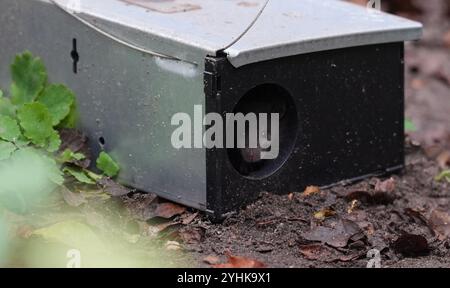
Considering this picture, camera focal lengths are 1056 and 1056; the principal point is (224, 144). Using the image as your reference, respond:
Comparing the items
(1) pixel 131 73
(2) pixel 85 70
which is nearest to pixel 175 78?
(1) pixel 131 73

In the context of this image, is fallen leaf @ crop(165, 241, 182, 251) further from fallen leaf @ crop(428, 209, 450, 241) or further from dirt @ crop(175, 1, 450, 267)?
fallen leaf @ crop(428, 209, 450, 241)

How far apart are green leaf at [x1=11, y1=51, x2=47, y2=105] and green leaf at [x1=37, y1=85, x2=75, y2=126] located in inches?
1.9

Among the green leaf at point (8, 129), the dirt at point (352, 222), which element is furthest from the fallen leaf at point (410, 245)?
the green leaf at point (8, 129)

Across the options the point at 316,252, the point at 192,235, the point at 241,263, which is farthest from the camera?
the point at 192,235

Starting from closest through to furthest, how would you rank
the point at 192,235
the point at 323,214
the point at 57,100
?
the point at 192,235, the point at 323,214, the point at 57,100

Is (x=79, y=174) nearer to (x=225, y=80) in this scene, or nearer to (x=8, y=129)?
(x=8, y=129)

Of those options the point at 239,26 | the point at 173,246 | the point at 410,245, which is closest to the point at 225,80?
the point at 239,26

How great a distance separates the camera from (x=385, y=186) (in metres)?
3.53

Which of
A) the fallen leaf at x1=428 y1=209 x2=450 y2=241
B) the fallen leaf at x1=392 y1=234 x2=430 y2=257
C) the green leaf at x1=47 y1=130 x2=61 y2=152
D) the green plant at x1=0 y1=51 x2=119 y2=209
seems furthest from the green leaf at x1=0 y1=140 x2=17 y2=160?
the fallen leaf at x1=428 y1=209 x2=450 y2=241

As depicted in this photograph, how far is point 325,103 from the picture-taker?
134 inches

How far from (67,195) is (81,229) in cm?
23

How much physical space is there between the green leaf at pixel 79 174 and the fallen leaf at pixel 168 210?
23 cm

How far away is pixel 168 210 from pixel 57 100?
55cm

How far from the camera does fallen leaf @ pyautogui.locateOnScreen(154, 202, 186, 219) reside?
10.5 ft
